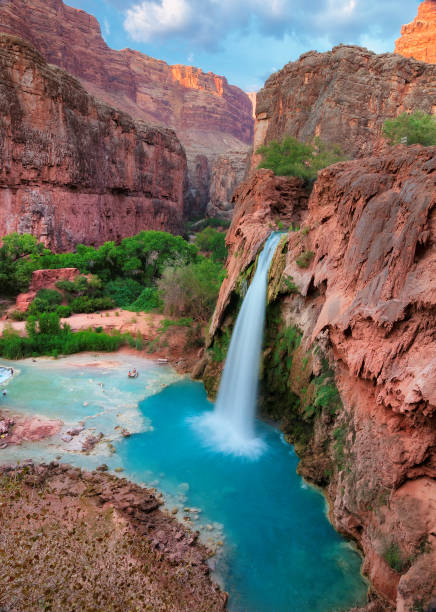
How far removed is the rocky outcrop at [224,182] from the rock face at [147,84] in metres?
3.02

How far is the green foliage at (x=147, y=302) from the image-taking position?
21.7 meters

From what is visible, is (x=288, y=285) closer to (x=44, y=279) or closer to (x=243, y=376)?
(x=243, y=376)

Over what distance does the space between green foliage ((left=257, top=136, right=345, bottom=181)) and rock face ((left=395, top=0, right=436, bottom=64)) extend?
105ft

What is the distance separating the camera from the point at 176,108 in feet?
273

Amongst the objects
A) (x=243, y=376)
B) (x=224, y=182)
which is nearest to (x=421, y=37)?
(x=224, y=182)

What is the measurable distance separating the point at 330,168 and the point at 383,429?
7223 mm

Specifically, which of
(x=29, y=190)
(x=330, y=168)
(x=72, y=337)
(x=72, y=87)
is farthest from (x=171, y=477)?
(x=72, y=87)

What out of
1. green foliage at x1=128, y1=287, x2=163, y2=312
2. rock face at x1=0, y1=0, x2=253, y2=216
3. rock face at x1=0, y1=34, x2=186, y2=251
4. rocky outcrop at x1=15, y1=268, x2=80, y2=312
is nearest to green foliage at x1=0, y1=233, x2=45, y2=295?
rocky outcrop at x1=15, y1=268, x2=80, y2=312

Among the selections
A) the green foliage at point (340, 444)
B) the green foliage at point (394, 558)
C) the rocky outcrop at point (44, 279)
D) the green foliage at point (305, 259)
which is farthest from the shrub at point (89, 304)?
the green foliage at point (394, 558)

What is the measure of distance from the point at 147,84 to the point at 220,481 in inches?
3468

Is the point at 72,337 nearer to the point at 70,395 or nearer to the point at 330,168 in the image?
the point at 70,395

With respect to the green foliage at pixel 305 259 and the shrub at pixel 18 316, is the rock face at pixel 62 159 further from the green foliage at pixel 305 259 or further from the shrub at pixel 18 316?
the green foliage at pixel 305 259

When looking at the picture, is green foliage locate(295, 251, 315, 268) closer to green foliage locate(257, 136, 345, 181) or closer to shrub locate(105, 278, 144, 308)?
green foliage locate(257, 136, 345, 181)

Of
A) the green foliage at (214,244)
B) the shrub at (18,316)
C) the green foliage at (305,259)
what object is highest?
the green foliage at (305,259)
